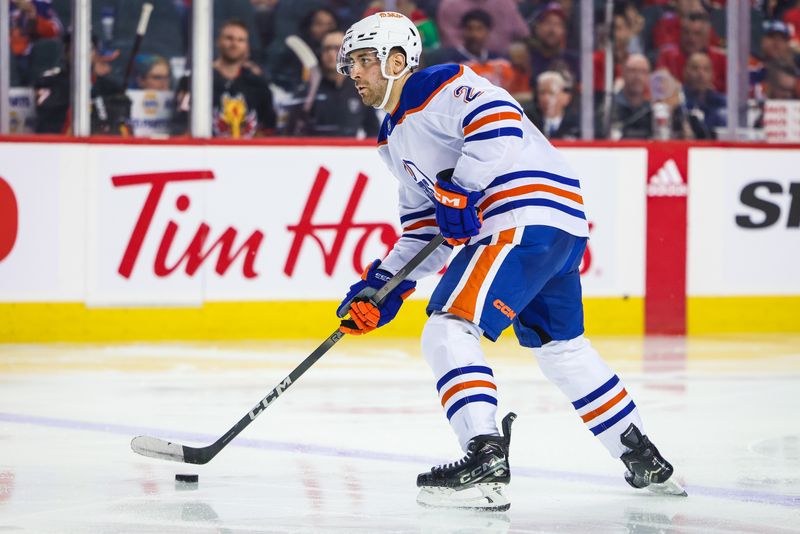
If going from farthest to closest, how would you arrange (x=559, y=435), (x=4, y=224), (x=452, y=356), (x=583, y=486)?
(x=4, y=224), (x=559, y=435), (x=583, y=486), (x=452, y=356)

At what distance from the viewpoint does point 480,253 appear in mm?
3344

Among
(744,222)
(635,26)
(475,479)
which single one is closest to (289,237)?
(635,26)

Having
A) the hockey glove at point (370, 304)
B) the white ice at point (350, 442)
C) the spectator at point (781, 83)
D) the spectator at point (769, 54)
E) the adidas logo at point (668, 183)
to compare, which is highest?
the spectator at point (769, 54)

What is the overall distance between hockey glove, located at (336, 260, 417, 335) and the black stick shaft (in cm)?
3

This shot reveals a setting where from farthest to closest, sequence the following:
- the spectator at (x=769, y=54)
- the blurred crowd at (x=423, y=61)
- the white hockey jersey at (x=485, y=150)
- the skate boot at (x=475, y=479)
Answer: the spectator at (x=769, y=54), the blurred crowd at (x=423, y=61), the white hockey jersey at (x=485, y=150), the skate boot at (x=475, y=479)

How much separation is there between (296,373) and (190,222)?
348 cm

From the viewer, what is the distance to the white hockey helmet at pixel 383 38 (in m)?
3.42

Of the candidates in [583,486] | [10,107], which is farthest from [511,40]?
[583,486]

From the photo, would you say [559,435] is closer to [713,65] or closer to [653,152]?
[653,152]

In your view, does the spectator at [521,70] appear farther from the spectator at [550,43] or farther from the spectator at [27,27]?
the spectator at [27,27]

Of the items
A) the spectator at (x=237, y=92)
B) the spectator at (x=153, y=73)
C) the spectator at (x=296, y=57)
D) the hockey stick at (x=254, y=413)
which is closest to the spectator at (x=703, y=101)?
the spectator at (x=296, y=57)

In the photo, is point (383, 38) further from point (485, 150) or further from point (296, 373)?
point (296, 373)

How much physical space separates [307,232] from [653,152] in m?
1.78

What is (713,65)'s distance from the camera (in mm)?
7824
